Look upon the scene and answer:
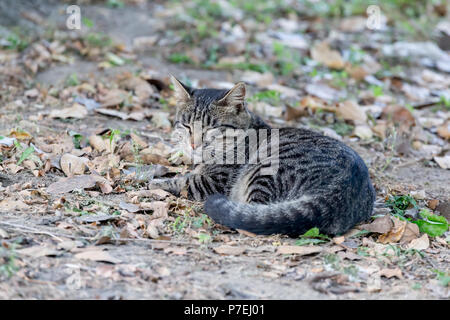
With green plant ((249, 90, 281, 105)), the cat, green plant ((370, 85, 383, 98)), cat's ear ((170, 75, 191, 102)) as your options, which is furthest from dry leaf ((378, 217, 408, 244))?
green plant ((370, 85, 383, 98))

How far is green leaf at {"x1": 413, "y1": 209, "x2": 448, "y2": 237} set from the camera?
13.0 feet

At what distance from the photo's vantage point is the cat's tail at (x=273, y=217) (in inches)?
139

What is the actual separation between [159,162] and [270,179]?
1.21m

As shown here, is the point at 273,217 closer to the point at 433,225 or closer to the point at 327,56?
the point at 433,225

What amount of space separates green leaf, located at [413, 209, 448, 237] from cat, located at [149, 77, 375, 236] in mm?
382

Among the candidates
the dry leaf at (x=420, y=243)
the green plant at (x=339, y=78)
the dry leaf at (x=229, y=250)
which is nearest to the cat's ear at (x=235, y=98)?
the dry leaf at (x=229, y=250)

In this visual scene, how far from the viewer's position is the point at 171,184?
4383 mm

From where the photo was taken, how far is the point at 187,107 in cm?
466

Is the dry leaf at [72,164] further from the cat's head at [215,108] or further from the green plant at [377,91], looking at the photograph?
the green plant at [377,91]

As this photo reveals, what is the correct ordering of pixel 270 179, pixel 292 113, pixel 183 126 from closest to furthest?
pixel 270 179 → pixel 183 126 → pixel 292 113

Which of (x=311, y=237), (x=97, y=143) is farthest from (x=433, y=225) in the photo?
(x=97, y=143)

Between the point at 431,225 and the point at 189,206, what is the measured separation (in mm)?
1716

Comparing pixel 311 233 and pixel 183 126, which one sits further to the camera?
pixel 183 126

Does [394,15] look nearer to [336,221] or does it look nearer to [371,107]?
[371,107]
